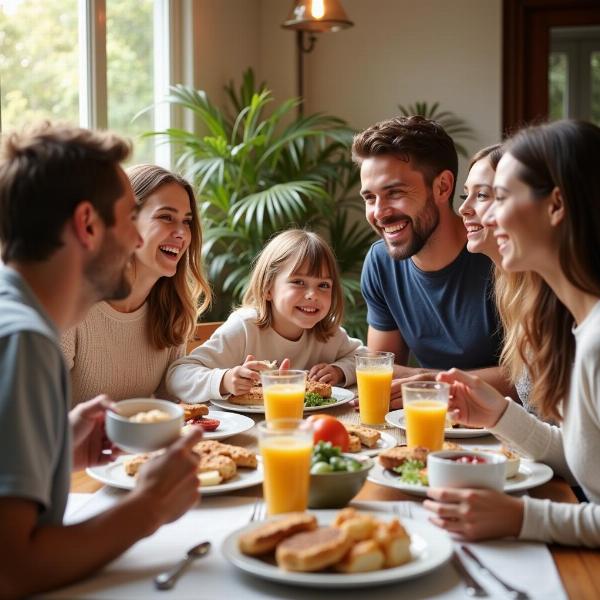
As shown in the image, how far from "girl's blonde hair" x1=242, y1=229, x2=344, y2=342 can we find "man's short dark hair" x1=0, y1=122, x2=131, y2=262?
1.58 metres

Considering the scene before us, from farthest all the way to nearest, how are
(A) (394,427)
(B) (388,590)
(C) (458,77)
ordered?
(C) (458,77) < (A) (394,427) < (B) (388,590)

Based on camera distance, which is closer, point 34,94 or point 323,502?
point 323,502

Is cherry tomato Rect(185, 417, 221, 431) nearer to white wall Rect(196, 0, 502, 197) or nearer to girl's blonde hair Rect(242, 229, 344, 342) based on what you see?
girl's blonde hair Rect(242, 229, 344, 342)

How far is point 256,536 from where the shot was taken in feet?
3.88

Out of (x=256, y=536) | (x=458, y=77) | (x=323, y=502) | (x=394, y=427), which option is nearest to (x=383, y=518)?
(x=323, y=502)

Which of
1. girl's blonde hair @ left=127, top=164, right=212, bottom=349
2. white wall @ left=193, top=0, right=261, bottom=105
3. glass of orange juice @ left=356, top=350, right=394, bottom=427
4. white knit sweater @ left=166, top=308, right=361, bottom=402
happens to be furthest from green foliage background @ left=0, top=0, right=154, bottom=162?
glass of orange juice @ left=356, top=350, right=394, bottom=427

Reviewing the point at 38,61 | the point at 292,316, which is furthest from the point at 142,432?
the point at 38,61

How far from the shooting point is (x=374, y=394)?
6.91ft

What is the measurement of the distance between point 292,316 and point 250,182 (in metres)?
1.70

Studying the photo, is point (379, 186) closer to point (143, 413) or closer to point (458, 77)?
point (143, 413)

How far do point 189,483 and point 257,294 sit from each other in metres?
1.73

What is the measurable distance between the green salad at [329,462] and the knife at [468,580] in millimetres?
245

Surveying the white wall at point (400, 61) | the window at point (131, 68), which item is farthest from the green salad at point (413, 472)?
the white wall at point (400, 61)

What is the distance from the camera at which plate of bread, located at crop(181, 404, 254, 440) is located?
1.91 meters
